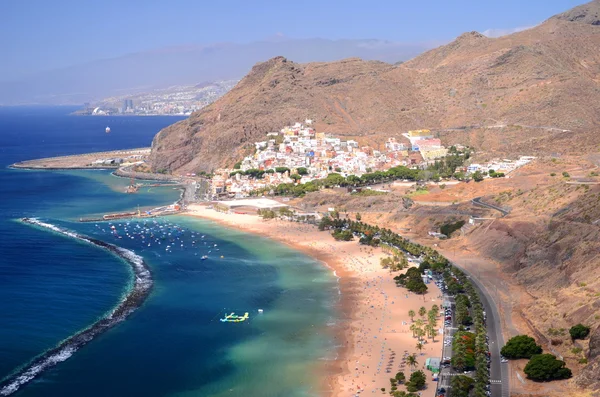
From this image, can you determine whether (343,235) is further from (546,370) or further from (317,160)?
(317,160)

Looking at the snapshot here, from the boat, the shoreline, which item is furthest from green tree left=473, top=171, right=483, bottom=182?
the shoreline

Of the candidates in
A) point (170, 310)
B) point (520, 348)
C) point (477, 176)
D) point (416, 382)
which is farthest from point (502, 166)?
point (416, 382)

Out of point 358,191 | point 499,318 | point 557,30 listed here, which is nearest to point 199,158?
point 358,191

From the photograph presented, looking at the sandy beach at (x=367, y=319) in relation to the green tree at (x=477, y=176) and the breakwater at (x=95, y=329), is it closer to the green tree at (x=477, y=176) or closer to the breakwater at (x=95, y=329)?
the breakwater at (x=95, y=329)

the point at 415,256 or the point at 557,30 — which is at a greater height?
the point at 557,30


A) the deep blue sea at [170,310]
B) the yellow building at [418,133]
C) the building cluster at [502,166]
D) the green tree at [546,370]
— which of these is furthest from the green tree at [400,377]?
the yellow building at [418,133]

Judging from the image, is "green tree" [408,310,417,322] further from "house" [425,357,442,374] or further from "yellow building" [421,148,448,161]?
"yellow building" [421,148,448,161]

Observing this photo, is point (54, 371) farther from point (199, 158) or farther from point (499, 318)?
point (199, 158)
